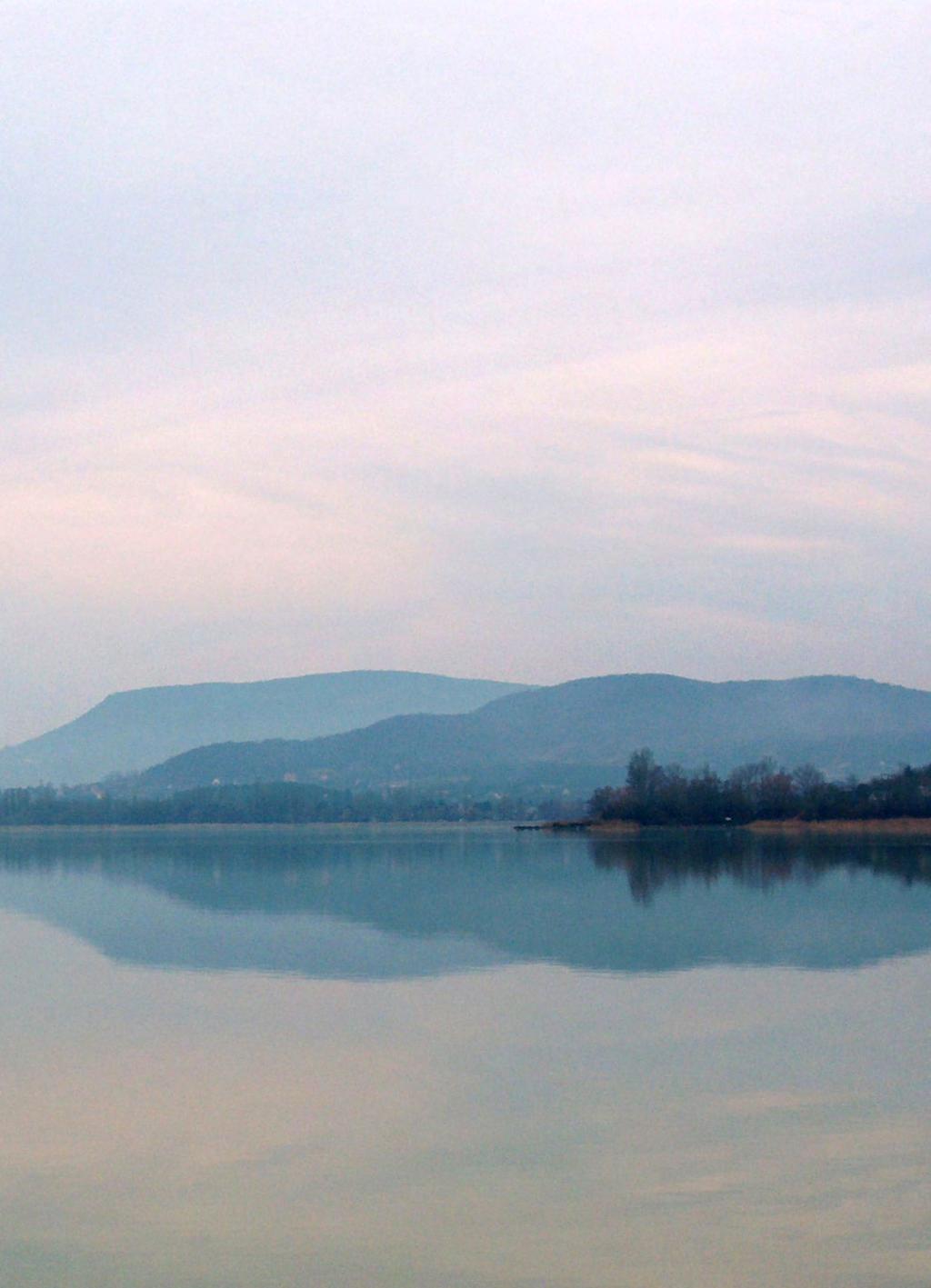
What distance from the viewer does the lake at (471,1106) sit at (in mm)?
9938

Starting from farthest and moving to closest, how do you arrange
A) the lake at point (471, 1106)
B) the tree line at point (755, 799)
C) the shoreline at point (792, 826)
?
1. the tree line at point (755, 799)
2. the shoreline at point (792, 826)
3. the lake at point (471, 1106)

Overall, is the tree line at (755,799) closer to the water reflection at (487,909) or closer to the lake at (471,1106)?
the water reflection at (487,909)

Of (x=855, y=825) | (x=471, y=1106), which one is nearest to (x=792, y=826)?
(x=855, y=825)

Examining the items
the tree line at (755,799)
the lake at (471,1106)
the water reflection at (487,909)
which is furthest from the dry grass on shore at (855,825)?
the lake at (471,1106)

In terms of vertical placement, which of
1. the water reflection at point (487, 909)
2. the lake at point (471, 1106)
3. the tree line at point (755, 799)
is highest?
the tree line at point (755, 799)

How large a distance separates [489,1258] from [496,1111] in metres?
3.95

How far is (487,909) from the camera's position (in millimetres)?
36281

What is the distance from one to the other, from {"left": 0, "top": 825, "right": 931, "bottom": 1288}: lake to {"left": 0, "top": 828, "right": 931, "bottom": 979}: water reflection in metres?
0.25

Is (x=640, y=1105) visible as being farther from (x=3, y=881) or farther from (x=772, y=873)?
(x=3, y=881)

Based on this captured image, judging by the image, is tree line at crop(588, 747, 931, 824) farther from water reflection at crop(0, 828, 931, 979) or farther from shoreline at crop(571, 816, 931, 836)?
water reflection at crop(0, 828, 931, 979)

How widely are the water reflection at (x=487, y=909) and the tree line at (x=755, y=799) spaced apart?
4261 cm

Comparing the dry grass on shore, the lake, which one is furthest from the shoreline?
the lake

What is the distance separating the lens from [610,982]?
22.1 m

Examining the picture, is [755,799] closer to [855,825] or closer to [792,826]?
[792,826]
